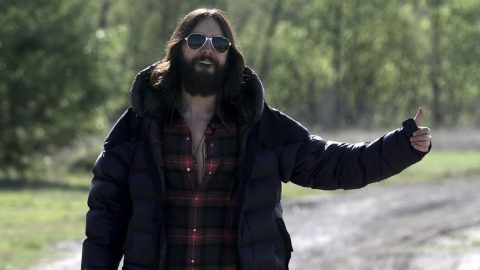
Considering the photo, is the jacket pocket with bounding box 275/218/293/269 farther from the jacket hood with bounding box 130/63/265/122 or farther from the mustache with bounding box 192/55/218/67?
the mustache with bounding box 192/55/218/67

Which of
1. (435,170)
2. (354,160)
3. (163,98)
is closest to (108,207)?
(163,98)

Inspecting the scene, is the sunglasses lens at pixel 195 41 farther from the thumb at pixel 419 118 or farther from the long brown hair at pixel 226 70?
the thumb at pixel 419 118

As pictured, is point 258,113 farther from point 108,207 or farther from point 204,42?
point 108,207

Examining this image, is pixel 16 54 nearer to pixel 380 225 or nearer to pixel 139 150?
pixel 380 225

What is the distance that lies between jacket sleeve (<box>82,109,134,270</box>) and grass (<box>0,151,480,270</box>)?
799 centimetres

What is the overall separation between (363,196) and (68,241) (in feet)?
25.3

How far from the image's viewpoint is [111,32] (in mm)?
33406

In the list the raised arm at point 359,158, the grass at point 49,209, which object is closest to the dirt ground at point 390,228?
the grass at point 49,209

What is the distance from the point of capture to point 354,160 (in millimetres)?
4727

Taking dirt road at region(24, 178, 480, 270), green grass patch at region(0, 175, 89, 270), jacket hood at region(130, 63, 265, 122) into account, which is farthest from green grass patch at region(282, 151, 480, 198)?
jacket hood at region(130, 63, 265, 122)

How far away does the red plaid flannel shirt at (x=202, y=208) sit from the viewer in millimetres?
4625

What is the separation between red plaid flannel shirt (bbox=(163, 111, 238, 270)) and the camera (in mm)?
4625

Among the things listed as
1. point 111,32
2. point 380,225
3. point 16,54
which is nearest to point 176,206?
point 380,225

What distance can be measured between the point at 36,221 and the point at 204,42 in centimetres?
1336
